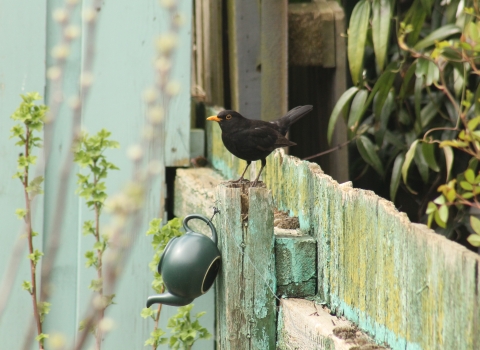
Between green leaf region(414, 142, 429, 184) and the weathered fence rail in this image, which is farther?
green leaf region(414, 142, 429, 184)

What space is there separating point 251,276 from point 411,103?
221cm

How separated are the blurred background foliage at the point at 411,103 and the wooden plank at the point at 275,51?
0.28 meters

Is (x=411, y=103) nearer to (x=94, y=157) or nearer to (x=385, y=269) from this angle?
(x=94, y=157)

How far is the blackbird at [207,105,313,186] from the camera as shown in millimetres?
3059

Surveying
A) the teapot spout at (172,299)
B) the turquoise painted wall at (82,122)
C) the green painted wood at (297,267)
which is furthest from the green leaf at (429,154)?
the teapot spout at (172,299)

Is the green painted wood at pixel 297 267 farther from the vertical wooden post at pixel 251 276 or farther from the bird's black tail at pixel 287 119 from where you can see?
the bird's black tail at pixel 287 119

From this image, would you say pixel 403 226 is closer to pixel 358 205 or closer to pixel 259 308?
pixel 358 205

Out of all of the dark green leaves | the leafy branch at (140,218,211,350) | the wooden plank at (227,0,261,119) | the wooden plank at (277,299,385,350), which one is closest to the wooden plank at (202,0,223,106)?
the wooden plank at (227,0,261,119)

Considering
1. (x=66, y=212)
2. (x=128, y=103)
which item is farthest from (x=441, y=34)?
(x=66, y=212)

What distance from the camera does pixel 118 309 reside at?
3.53 meters

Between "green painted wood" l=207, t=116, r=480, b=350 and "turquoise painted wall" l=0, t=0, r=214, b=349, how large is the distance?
1.46 meters

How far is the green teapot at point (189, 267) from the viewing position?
2137mm

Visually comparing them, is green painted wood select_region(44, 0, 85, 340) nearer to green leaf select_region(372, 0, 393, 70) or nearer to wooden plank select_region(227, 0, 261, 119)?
wooden plank select_region(227, 0, 261, 119)

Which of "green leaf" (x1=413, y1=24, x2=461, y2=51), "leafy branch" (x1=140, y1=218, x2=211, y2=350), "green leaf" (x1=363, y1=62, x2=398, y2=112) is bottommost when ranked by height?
"leafy branch" (x1=140, y1=218, x2=211, y2=350)
